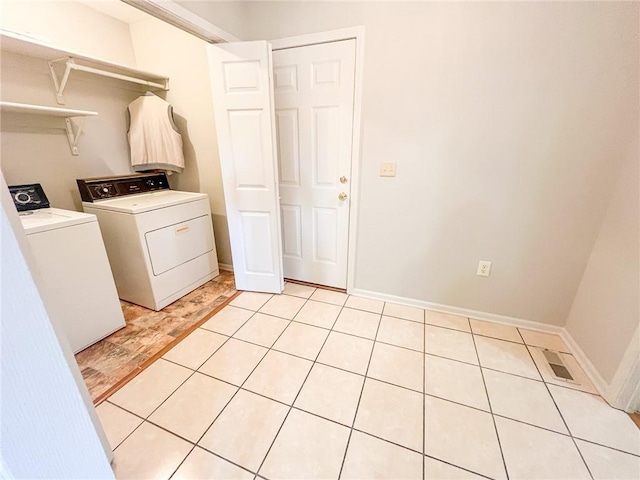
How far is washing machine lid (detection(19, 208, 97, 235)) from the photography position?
4.51ft

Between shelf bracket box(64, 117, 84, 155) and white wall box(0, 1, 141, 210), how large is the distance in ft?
0.11

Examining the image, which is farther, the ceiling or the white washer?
the ceiling

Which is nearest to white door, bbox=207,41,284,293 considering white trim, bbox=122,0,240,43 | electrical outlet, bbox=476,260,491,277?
white trim, bbox=122,0,240,43

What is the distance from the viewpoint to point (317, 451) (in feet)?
3.64

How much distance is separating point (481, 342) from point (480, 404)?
1.71ft

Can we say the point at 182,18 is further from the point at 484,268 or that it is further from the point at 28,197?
the point at 484,268

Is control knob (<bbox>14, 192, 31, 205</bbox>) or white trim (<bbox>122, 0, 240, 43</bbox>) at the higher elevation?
white trim (<bbox>122, 0, 240, 43</bbox>)

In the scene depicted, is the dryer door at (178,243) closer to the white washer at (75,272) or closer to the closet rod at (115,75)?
the white washer at (75,272)

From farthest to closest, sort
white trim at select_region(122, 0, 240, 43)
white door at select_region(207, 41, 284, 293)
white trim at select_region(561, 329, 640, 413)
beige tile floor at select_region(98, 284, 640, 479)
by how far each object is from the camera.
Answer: white door at select_region(207, 41, 284, 293)
white trim at select_region(122, 0, 240, 43)
white trim at select_region(561, 329, 640, 413)
beige tile floor at select_region(98, 284, 640, 479)

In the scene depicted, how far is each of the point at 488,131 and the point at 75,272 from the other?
2.69 m

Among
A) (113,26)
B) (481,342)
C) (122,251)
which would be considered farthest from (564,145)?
(113,26)

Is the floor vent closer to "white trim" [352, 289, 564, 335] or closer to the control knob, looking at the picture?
"white trim" [352, 289, 564, 335]

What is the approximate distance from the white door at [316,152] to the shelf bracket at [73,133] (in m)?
1.56

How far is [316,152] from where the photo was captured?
2059 mm
